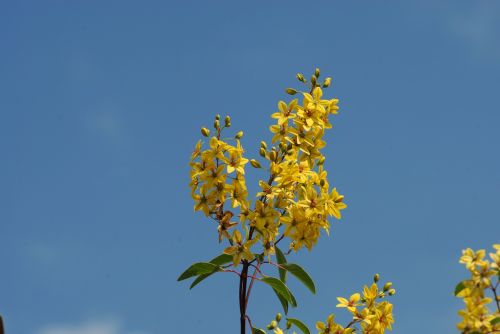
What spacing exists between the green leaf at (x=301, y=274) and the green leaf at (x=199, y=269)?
1.79 ft

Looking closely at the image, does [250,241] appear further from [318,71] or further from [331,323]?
[318,71]

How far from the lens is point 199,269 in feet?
16.6

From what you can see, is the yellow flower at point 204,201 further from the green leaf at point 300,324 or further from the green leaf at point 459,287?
the green leaf at point 459,287

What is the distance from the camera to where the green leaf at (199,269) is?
16.5 feet

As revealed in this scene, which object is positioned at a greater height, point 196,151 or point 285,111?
point 285,111

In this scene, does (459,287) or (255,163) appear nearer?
(459,287)

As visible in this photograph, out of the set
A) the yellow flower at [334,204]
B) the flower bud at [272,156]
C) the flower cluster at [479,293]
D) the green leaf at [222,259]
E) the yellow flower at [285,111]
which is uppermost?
the yellow flower at [285,111]

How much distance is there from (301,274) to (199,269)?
0.76 meters

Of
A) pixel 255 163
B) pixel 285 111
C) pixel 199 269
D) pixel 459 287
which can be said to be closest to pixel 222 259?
pixel 199 269

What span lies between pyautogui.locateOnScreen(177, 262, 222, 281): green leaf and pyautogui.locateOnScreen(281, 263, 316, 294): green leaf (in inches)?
21.5

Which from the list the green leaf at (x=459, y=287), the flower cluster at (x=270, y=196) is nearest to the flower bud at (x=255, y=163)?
the flower cluster at (x=270, y=196)

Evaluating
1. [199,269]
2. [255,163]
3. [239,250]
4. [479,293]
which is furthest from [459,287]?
[199,269]

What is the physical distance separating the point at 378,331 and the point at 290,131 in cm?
155

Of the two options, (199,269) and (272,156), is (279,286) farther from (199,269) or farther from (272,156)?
(272,156)
